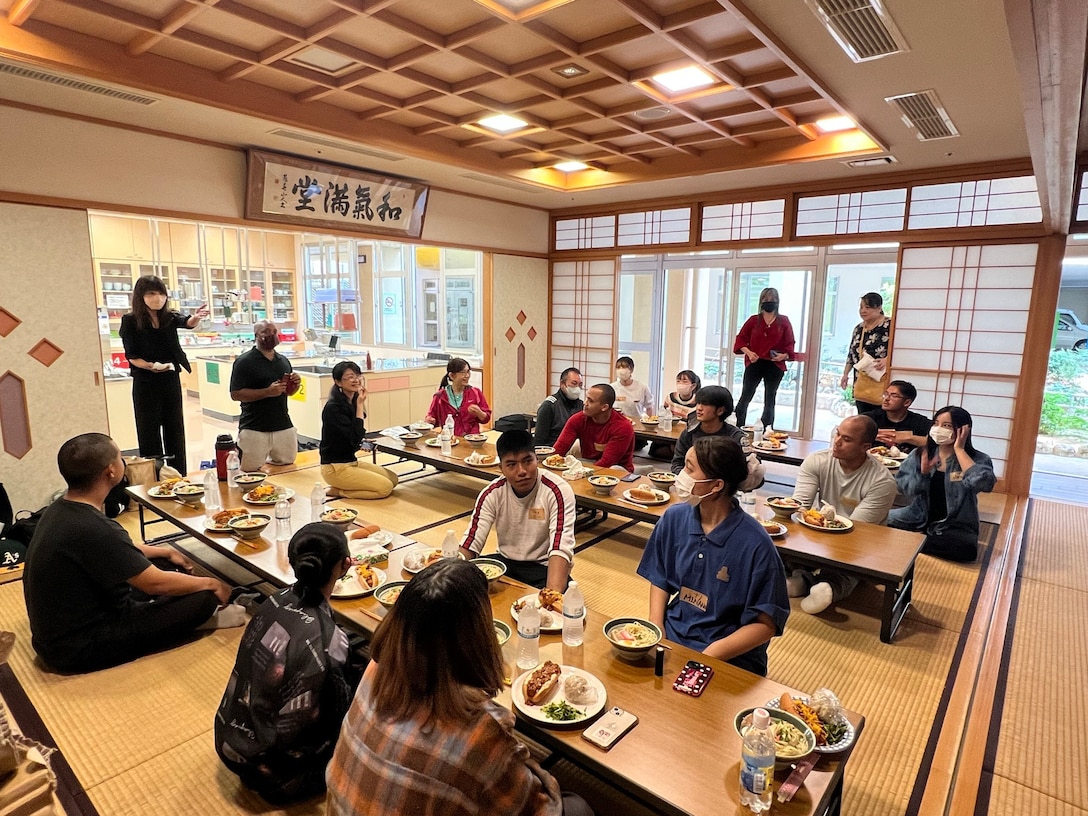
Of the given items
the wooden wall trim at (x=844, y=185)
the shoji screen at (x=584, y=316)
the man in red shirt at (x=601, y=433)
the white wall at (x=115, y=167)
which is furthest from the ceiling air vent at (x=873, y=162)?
the white wall at (x=115, y=167)

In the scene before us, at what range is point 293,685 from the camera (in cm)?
194

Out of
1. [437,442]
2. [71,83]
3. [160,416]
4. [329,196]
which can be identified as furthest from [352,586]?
[329,196]

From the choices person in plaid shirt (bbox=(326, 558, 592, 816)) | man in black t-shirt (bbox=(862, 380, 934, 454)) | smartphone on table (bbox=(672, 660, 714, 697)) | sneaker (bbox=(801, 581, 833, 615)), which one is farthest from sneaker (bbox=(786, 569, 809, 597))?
person in plaid shirt (bbox=(326, 558, 592, 816))

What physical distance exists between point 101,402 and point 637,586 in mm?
4871

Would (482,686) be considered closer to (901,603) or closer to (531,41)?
(901,603)

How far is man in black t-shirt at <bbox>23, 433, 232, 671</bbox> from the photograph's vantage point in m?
2.59

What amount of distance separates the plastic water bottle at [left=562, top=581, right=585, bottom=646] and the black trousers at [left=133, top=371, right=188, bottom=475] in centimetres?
473

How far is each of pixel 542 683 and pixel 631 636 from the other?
390 millimetres

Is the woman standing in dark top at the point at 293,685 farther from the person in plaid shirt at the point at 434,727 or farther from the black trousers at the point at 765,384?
the black trousers at the point at 765,384

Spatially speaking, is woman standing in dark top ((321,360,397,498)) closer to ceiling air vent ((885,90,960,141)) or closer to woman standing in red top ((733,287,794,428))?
woman standing in red top ((733,287,794,428))

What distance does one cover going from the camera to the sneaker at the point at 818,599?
3576 mm

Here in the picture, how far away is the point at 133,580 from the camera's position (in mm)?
2748

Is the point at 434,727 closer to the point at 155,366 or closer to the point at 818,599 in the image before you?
the point at 818,599

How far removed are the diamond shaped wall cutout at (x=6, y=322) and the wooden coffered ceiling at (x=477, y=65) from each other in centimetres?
213
